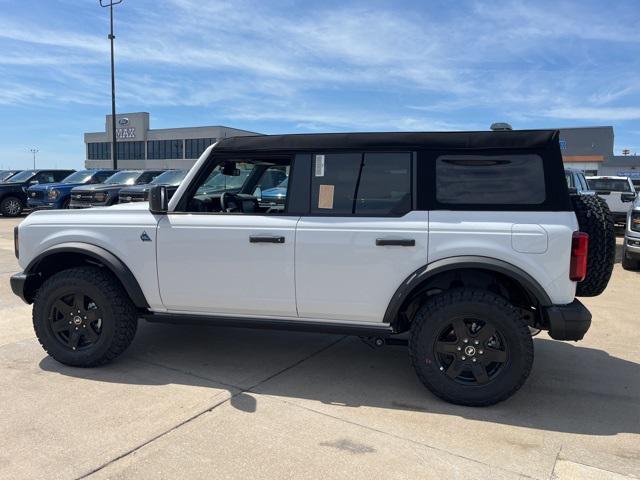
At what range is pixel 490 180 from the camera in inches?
141

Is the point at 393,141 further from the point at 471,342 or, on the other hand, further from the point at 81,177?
the point at 81,177

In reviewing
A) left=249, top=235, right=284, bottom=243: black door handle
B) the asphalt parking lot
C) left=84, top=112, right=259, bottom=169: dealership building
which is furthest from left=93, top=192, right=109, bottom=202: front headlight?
left=84, top=112, right=259, bottom=169: dealership building

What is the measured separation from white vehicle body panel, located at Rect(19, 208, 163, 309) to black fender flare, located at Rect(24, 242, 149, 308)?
0.10 feet

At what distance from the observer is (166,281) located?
401cm

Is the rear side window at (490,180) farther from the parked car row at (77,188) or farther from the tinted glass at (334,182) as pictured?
the parked car row at (77,188)

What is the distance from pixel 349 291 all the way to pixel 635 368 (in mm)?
2603

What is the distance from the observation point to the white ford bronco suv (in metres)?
3.44

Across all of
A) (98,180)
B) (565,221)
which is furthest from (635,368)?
(98,180)

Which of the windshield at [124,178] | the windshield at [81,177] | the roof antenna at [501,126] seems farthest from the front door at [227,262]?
the windshield at [81,177]

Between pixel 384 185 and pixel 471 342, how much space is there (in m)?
1.22

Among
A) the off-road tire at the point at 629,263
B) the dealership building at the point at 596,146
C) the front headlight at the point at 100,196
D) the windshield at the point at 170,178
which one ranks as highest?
the dealership building at the point at 596,146

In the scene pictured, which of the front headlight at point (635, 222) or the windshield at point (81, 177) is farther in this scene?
the windshield at point (81, 177)

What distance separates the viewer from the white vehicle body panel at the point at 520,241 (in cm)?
336

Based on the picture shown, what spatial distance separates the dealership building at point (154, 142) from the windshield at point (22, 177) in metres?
39.7
